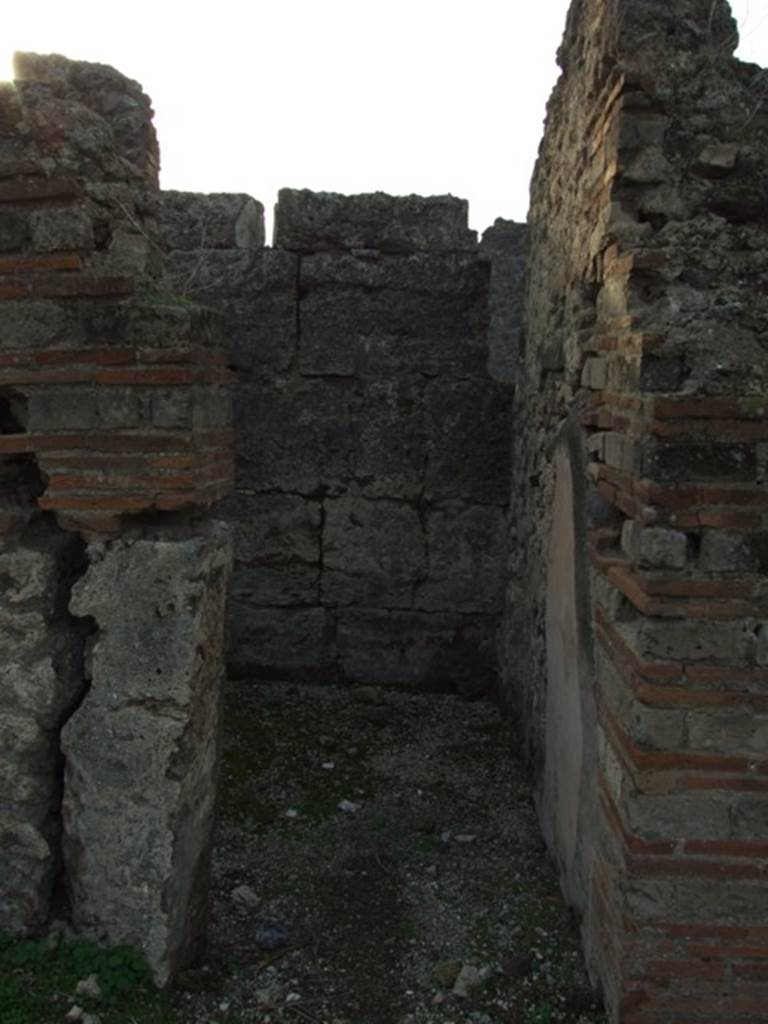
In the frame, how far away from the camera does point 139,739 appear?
116 inches

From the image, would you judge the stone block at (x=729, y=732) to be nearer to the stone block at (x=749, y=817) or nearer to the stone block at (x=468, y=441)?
the stone block at (x=749, y=817)

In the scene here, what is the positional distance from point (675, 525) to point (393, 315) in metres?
3.36

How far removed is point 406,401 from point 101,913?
347 centimetres

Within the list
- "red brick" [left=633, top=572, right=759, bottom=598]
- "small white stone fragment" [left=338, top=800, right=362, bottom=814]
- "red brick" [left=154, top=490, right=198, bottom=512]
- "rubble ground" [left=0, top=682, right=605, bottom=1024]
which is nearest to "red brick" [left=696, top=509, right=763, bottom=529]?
"red brick" [left=633, top=572, right=759, bottom=598]

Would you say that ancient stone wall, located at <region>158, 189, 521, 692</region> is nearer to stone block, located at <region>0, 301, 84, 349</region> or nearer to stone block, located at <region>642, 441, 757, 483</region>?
stone block, located at <region>0, 301, 84, 349</region>

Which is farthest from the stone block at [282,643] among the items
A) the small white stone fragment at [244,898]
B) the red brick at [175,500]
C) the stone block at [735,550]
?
the stone block at [735,550]

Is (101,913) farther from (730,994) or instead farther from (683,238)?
(683,238)

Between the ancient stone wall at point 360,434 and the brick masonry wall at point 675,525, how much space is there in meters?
2.28

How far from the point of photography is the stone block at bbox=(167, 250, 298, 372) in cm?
555

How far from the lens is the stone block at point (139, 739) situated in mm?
2922

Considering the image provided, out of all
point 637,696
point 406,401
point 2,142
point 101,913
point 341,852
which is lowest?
point 341,852

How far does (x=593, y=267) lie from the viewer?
3283mm

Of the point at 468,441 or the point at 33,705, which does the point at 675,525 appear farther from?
the point at 468,441

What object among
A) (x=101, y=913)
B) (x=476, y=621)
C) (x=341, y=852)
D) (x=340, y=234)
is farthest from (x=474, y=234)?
(x=101, y=913)
